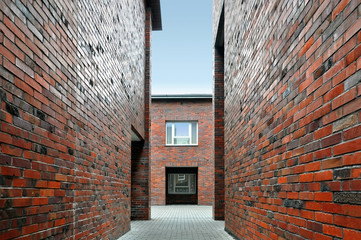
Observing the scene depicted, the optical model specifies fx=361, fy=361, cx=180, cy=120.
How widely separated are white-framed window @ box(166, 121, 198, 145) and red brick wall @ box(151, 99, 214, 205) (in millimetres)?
390

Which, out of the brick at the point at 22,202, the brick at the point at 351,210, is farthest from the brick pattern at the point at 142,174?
the brick at the point at 351,210

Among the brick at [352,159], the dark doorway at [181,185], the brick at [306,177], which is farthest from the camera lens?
the dark doorway at [181,185]

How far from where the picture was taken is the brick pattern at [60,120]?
2.71 m

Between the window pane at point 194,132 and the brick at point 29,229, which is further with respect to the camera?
the window pane at point 194,132

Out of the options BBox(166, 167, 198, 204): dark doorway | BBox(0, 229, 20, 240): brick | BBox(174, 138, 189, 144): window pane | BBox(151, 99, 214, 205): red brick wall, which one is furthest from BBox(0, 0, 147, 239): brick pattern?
BBox(166, 167, 198, 204): dark doorway

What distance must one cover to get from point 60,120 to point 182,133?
16303 millimetres

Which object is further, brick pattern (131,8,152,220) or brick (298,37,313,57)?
brick pattern (131,8,152,220)

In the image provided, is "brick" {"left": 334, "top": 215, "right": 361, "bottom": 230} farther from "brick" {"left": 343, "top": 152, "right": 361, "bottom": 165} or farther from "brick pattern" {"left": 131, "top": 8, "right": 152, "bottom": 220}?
"brick pattern" {"left": 131, "top": 8, "right": 152, "bottom": 220}

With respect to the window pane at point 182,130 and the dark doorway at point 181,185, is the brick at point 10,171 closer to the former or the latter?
the window pane at point 182,130

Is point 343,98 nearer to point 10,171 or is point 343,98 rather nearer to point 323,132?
point 323,132

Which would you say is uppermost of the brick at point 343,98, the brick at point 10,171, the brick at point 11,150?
the brick at point 343,98

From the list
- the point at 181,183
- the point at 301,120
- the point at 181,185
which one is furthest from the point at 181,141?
the point at 301,120

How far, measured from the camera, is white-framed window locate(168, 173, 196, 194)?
802 inches

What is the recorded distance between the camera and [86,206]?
4801mm
